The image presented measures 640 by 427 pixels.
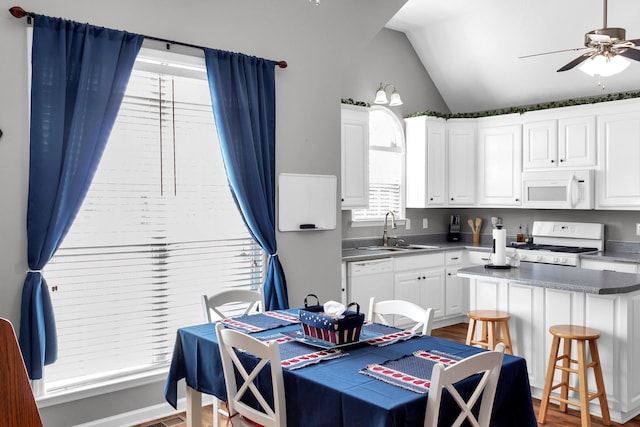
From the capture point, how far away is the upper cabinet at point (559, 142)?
18.3ft

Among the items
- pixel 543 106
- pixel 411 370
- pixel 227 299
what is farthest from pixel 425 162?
pixel 411 370

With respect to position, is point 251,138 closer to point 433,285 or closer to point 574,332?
point 574,332

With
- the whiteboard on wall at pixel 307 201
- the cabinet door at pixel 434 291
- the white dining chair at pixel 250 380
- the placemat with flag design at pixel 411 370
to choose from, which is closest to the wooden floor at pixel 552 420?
the white dining chair at pixel 250 380

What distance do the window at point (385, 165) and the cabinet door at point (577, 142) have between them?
5.61 ft

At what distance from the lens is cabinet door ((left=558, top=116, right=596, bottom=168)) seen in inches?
218

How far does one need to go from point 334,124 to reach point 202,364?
7.90 feet

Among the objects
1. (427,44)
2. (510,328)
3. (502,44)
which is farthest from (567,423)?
(427,44)

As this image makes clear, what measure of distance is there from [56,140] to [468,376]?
2491mm

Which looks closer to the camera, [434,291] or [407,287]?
[407,287]

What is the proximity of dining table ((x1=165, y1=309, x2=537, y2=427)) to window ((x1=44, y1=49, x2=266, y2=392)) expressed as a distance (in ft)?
2.77

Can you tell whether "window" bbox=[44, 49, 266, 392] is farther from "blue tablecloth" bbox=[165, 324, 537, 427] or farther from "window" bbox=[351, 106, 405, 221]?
"window" bbox=[351, 106, 405, 221]

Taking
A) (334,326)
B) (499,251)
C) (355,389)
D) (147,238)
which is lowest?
(355,389)

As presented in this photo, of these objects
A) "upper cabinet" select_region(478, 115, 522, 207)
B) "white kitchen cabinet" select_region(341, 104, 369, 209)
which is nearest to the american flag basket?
"white kitchen cabinet" select_region(341, 104, 369, 209)

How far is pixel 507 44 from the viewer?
5.91m
